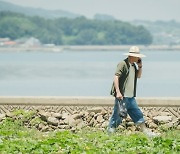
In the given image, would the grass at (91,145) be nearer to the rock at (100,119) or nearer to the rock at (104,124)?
the rock at (104,124)

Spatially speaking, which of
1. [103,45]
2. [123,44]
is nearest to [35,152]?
[123,44]

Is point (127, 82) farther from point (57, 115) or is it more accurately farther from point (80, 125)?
point (57, 115)

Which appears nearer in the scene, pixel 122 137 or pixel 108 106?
pixel 122 137

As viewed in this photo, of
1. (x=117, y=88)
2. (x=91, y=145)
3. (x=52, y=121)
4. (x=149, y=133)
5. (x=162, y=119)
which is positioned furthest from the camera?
(x=52, y=121)

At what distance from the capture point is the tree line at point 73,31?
130 metres

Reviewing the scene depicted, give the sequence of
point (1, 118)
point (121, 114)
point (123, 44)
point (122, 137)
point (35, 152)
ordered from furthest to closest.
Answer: point (123, 44) → point (1, 118) → point (121, 114) → point (122, 137) → point (35, 152)

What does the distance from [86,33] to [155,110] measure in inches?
4675

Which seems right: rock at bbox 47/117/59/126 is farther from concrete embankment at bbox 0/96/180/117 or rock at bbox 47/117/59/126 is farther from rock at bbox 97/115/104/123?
rock at bbox 97/115/104/123

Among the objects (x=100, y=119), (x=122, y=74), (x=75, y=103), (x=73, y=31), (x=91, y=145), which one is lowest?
(x=73, y=31)

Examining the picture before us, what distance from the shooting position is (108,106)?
14430mm

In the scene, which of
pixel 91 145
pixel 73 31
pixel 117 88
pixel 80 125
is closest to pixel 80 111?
pixel 80 125

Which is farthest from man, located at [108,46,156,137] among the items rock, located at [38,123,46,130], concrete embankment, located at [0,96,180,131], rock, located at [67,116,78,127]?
rock, located at [38,123,46,130]

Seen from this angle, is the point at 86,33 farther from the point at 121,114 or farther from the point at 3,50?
the point at 121,114

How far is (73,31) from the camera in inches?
5320
